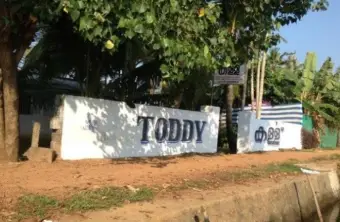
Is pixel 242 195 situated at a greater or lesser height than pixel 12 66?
lesser

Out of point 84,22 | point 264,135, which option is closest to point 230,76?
point 264,135

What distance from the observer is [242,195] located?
8.98m

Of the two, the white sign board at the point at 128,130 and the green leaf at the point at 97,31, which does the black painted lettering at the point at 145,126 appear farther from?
the green leaf at the point at 97,31

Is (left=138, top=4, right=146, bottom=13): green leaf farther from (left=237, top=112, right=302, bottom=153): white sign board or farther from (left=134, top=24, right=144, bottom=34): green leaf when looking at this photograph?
(left=237, top=112, right=302, bottom=153): white sign board

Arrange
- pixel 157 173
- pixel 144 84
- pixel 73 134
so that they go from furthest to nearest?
pixel 144 84 → pixel 73 134 → pixel 157 173

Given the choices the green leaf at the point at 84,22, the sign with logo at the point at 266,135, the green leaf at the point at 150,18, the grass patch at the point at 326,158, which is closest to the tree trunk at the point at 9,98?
the green leaf at the point at 84,22

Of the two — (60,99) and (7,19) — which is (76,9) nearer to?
(7,19)

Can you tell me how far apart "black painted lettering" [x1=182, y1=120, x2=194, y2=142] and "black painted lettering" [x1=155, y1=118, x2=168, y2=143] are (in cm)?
93

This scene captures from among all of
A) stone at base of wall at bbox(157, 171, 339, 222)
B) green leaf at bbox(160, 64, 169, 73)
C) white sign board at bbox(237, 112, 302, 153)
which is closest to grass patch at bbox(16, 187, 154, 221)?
stone at base of wall at bbox(157, 171, 339, 222)

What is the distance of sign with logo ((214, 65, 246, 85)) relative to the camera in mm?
15547

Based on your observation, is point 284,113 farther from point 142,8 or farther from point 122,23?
point 122,23

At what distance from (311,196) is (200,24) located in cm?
621

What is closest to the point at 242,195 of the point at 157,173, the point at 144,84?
the point at 157,173

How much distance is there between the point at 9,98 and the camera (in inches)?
364
